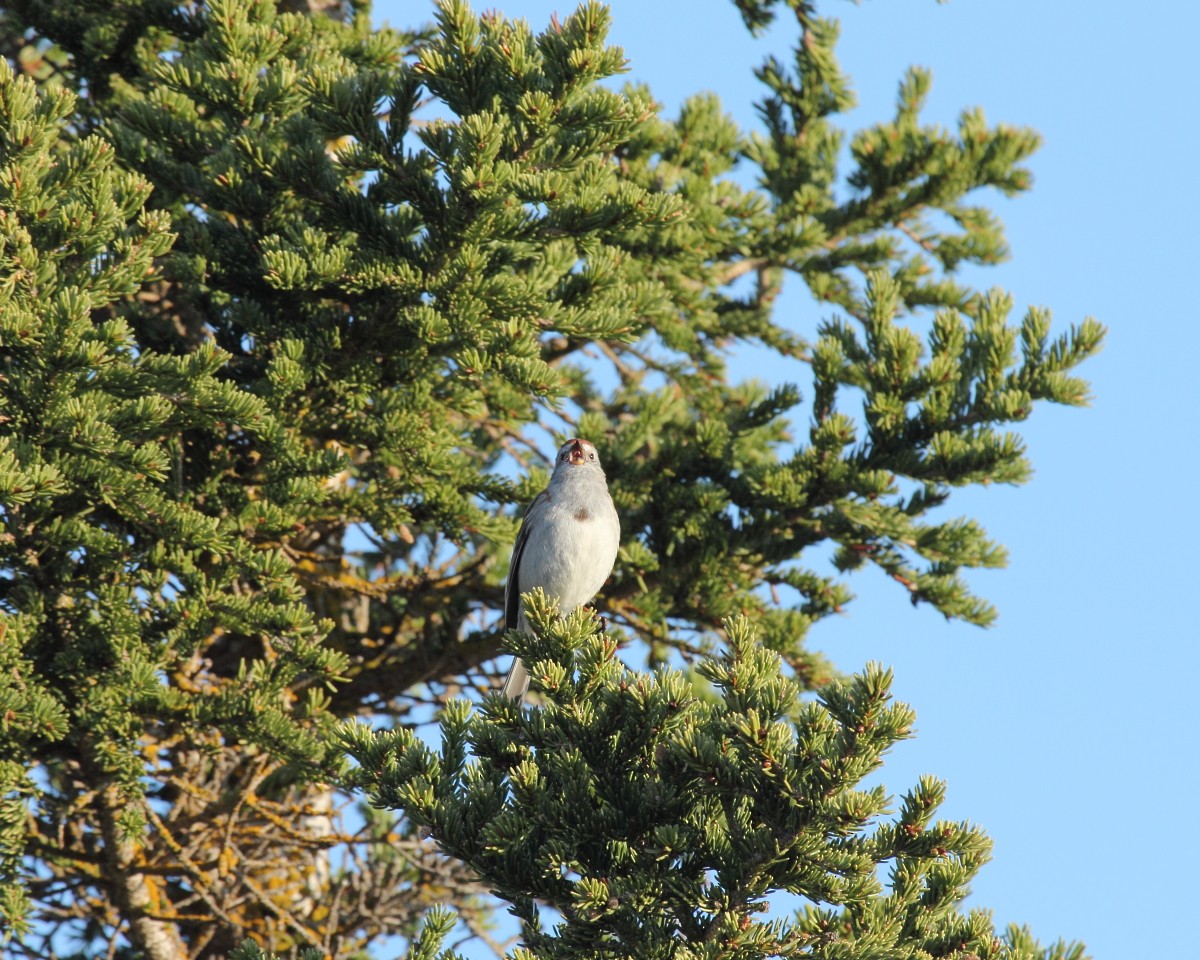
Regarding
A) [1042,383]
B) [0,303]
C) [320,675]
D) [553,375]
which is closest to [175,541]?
[320,675]

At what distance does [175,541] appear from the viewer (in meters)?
4.92

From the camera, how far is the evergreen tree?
3607mm

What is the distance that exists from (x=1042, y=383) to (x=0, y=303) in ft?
12.9

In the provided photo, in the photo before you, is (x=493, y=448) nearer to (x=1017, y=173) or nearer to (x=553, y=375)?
(x=553, y=375)

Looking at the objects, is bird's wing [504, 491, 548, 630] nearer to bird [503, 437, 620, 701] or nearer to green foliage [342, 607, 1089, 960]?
bird [503, 437, 620, 701]

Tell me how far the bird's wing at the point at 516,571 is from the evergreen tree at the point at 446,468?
0.12 m

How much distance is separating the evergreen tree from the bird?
0.15 metres

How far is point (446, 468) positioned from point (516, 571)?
80cm

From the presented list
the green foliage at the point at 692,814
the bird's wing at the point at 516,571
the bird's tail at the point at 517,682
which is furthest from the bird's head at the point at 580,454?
the green foliage at the point at 692,814

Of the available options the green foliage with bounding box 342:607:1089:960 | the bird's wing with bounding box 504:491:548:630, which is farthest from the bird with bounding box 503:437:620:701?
the green foliage with bounding box 342:607:1089:960

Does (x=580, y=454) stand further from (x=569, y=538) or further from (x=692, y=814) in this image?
(x=692, y=814)

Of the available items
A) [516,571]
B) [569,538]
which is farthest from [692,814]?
[516,571]

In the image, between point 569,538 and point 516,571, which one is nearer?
point 569,538

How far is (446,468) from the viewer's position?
5.53 metres
